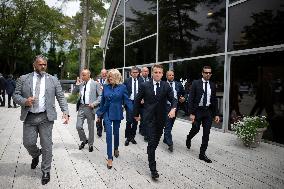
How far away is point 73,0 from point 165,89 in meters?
17.9

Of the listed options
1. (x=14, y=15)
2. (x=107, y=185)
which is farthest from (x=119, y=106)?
(x=14, y=15)

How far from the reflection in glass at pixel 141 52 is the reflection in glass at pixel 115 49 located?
51.9 inches

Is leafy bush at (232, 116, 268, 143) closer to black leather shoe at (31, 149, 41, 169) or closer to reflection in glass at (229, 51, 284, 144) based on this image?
reflection in glass at (229, 51, 284, 144)

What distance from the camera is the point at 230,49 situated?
33.0 ft

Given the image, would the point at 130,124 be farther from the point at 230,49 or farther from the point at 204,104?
the point at 230,49

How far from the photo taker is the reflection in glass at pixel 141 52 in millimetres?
15344

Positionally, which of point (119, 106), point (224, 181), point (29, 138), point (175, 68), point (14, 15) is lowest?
point (224, 181)

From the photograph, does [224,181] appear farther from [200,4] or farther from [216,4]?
[200,4]

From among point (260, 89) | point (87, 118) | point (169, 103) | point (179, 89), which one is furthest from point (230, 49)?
point (87, 118)

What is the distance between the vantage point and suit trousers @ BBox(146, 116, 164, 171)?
5.40 meters

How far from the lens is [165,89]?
221 inches

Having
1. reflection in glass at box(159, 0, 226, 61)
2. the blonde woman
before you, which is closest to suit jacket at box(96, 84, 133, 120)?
the blonde woman

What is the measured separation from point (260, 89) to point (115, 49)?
543 inches

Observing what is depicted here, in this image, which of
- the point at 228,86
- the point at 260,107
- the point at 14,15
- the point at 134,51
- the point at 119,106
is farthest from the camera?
the point at 14,15
